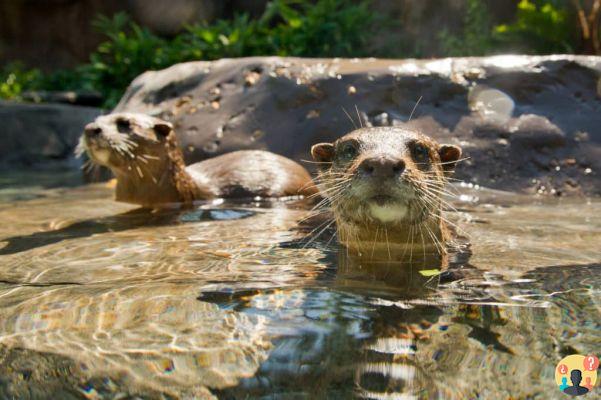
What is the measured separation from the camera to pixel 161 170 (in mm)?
4883

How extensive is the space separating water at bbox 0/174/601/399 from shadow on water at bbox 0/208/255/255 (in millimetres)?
159

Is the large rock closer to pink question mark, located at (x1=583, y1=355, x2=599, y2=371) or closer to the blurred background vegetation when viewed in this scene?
pink question mark, located at (x1=583, y1=355, x2=599, y2=371)

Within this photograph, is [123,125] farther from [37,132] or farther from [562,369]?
[37,132]

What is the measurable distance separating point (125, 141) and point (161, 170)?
372 mm

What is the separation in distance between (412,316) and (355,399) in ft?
1.48

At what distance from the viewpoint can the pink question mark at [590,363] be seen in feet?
4.92

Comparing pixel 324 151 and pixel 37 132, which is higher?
pixel 37 132

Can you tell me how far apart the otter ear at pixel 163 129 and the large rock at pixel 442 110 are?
4.25ft

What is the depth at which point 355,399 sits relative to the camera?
4.62 ft

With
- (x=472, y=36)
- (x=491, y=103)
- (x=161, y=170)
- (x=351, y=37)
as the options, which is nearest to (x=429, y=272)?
(x=161, y=170)

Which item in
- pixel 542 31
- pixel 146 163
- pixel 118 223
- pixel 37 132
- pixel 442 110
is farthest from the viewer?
pixel 542 31

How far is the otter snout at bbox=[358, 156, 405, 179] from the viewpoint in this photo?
231cm

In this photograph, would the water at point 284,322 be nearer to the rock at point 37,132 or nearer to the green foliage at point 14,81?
the rock at point 37,132

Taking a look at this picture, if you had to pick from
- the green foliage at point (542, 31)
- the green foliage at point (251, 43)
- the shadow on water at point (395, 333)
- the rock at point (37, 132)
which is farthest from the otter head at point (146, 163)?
the green foliage at point (542, 31)
